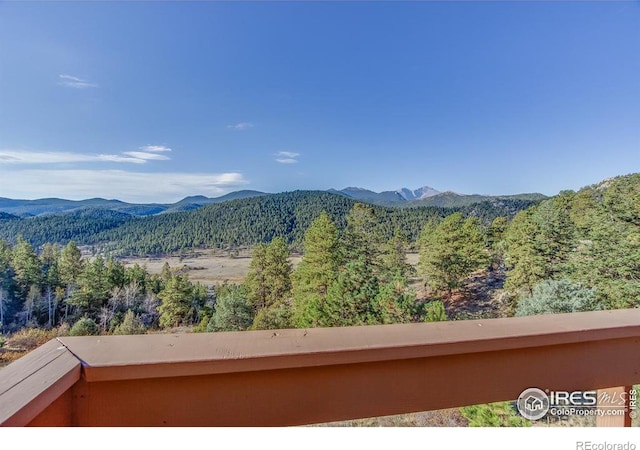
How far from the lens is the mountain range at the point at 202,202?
10.9 feet

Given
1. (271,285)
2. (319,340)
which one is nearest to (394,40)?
(319,340)

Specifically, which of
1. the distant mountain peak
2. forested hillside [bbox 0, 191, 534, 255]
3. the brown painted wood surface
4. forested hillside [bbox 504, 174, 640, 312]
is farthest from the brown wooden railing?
the distant mountain peak

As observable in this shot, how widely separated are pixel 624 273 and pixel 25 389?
1097 centimetres

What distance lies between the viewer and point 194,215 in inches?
337

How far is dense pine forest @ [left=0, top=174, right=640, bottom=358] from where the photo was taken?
4.65m

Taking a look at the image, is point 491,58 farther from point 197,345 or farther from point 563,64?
point 197,345

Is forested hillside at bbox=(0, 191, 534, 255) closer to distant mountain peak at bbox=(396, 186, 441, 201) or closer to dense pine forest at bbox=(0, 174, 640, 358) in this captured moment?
dense pine forest at bbox=(0, 174, 640, 358)

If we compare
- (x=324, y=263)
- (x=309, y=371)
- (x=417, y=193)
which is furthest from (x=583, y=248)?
(x=309, y=371)

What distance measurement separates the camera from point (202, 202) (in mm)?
8398

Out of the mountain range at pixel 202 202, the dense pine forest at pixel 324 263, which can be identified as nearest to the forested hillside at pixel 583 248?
the dense pine forest at pixel 324 263

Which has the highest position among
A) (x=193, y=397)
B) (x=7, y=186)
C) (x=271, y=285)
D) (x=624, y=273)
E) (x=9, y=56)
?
(x=9, y=56)

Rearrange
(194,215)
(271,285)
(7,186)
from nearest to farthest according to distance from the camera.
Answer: (7,186), (194,215), (271,285)

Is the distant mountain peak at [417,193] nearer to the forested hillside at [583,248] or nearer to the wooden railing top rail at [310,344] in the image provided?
the forested hillside at [583,248]

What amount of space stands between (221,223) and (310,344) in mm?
9079
